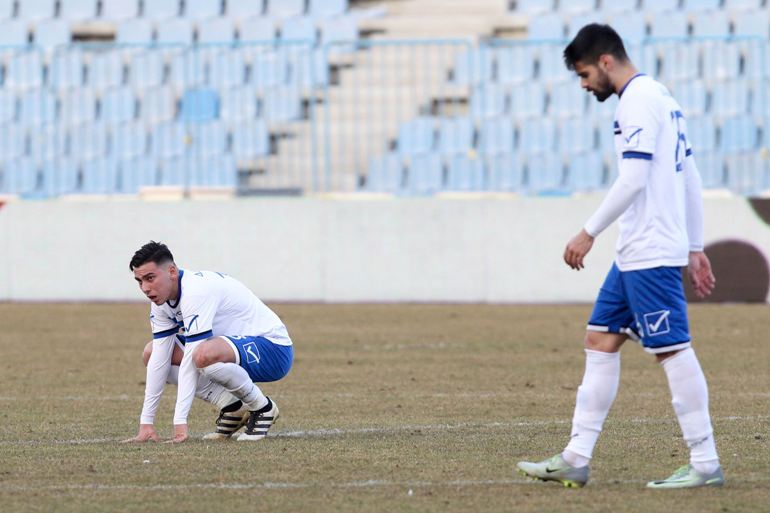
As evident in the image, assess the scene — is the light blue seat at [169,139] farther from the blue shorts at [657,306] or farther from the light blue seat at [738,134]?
the blue shorts at [657,306]

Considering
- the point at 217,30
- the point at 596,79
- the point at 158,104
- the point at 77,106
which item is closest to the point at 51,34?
Answer: the point at 217,30

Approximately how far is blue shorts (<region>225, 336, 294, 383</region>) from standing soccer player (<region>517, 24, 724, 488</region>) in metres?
2.44

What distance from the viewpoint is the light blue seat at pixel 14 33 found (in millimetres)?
25047

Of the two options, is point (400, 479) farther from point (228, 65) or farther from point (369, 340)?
point (228, 65)

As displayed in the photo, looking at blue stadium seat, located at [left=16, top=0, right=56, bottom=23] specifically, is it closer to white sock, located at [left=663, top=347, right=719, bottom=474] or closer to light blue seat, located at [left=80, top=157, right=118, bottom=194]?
light blue seat, located at [left=80, top=157, right=118, bottom=194]

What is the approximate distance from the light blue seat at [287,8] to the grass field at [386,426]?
31.3 ft

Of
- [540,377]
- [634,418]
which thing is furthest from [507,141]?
[634,418]

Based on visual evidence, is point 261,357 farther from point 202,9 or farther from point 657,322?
point 202,9

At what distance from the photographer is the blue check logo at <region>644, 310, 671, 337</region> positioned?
A: 642 cm

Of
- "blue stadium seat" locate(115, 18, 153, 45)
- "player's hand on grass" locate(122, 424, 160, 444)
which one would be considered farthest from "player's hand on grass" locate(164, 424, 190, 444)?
"blue stadium seat" locate(115, 18, 153, 45)

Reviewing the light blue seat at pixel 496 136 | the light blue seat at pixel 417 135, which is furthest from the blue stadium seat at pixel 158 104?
the light blue seat at pixel 496 136

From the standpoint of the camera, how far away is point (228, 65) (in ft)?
70.6

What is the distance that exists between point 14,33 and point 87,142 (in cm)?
444

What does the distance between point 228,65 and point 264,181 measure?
1824mm
